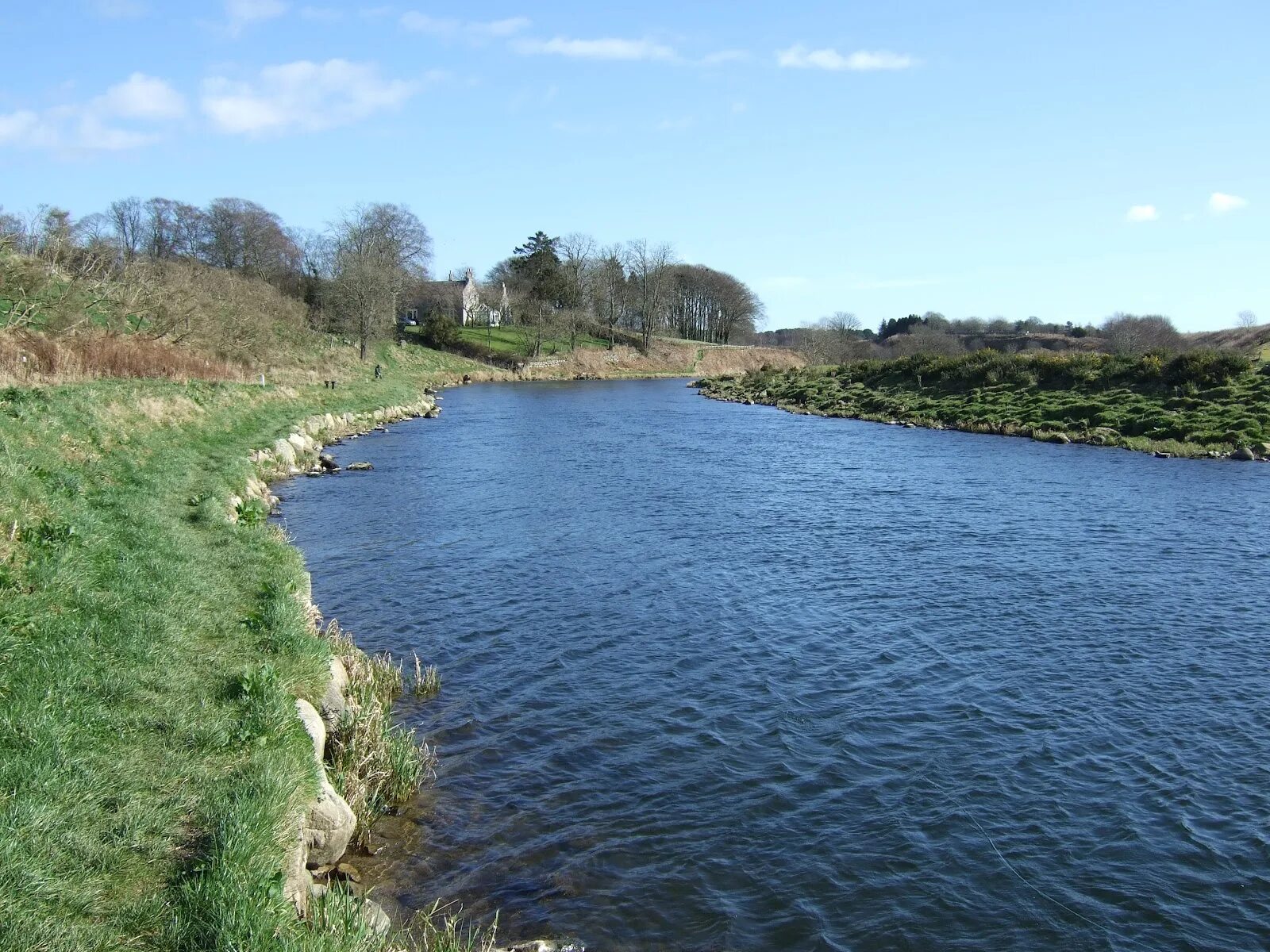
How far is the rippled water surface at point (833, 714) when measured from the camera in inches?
313

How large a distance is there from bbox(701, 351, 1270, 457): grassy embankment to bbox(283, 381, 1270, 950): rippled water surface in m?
14.5

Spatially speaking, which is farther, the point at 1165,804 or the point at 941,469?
the point at 941,469

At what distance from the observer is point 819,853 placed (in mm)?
8609

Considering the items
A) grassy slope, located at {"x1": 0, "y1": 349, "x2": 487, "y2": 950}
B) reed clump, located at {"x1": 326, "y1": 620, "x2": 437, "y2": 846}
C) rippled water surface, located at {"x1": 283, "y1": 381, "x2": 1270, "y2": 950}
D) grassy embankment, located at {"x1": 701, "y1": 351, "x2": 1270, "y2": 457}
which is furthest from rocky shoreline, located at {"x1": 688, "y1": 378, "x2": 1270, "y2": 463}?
grassy slope, located at {"x1": 0, "y1": 349, "x2": 487, "y2": 950}

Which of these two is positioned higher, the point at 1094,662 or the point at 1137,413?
the point at 1137,413

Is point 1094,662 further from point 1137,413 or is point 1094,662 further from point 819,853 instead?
point 1137,413

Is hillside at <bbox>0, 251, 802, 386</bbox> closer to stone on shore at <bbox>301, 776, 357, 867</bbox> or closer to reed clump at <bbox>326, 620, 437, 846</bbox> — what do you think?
reed clump at <bbox>326, 620, 437, 846</bbox>

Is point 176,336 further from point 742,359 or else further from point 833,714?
point 742,359

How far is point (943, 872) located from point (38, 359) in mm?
25452

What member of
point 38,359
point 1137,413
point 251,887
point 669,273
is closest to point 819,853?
point 251,887

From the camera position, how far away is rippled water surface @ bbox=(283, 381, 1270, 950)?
7961mm

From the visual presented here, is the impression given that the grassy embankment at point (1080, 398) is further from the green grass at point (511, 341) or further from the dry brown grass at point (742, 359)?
the dry brown grass at point (742, 359)

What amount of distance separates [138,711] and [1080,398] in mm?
Answer: 47938

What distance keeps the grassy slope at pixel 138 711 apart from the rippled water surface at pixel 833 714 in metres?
1.82
